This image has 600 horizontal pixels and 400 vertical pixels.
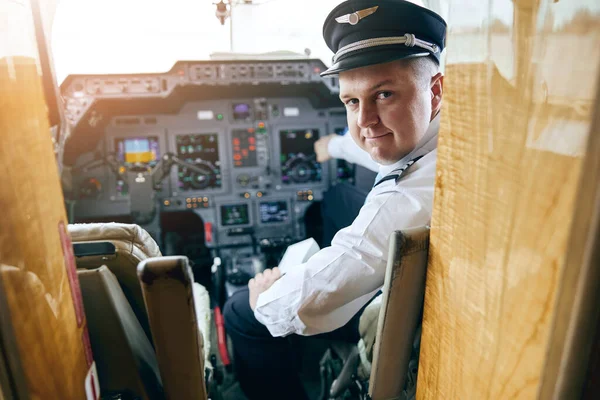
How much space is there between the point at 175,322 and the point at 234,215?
2718 mm

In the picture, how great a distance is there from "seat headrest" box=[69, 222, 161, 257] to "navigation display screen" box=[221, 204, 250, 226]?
252cm

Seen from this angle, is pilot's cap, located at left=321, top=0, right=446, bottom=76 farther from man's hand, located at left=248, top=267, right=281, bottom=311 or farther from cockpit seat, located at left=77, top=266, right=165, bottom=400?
cockpit seat, located at left=77, top=266, right=165, bottom=400

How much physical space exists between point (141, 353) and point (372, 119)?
32.7 inches

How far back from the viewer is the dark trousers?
1.69 metres

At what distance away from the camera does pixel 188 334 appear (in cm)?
83

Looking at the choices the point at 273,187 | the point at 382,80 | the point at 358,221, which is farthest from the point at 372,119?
the point at 273,187

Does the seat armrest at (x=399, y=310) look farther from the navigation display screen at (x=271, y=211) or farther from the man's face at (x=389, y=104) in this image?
the navigation display screen at (x=271, y=211)

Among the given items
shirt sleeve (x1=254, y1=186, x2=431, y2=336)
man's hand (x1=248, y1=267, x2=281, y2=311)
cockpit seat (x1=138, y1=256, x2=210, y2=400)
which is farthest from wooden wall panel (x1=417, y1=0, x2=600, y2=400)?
man's hand (x1=248, y1=267, x2=281, y2=311)

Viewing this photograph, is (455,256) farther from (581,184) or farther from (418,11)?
(418,11)

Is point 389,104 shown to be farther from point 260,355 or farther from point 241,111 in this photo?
point 241,111

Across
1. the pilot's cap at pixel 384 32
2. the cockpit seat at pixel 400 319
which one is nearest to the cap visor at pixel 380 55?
the pilot's cap at pixel 384 32

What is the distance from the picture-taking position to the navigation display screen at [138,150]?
3.25m

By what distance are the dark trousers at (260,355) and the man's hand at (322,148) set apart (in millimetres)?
1620

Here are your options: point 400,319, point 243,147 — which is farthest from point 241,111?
point 400,319
